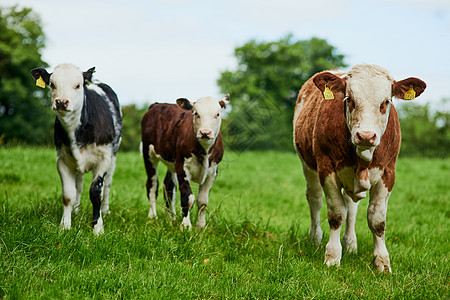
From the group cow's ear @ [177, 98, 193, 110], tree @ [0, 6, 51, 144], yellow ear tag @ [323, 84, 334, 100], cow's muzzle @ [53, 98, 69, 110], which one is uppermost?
yellow ear tag @ [323, 84, 334, 100]

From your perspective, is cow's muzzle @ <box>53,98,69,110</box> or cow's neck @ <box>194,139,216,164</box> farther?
cow's neck @ <box>194,139,216,164</box>

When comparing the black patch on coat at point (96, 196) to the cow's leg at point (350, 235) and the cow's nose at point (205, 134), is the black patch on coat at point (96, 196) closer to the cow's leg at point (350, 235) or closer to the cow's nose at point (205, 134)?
the cow's nose at point (205, 134)

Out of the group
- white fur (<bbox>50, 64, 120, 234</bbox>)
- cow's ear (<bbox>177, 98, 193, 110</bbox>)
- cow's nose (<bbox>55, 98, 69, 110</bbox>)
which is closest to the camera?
cow's nose (<bbox>55, 98, 69, 110</bbox>)

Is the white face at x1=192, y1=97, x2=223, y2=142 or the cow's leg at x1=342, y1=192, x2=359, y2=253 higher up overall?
the white face at x1=192, y1=97, x2=223, y2=142

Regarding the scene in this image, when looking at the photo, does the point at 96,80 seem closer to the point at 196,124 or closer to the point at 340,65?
the point at 196,124

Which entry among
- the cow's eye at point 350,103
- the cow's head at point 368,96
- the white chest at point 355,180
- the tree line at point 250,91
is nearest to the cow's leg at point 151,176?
the white chest at point 355,180

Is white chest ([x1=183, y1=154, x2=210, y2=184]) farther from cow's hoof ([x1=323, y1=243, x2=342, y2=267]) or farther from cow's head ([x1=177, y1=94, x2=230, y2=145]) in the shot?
cow's hoof ([x1=323, y1=243, x2=342, y2=267])

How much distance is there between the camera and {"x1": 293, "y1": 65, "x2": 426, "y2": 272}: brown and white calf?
13.3ft

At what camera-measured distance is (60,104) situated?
4879mm

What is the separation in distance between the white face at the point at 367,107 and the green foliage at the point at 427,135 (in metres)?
44.5

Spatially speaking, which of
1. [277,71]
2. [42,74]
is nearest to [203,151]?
[42,74]

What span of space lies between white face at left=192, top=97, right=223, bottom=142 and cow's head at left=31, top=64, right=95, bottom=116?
1.49 m

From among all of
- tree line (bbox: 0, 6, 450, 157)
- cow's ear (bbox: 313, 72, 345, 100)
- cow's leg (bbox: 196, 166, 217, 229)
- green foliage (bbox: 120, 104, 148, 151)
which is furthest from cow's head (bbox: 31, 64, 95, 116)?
green foliage (bbox: 120, 104, 148, 151)

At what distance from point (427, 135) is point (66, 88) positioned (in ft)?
162
